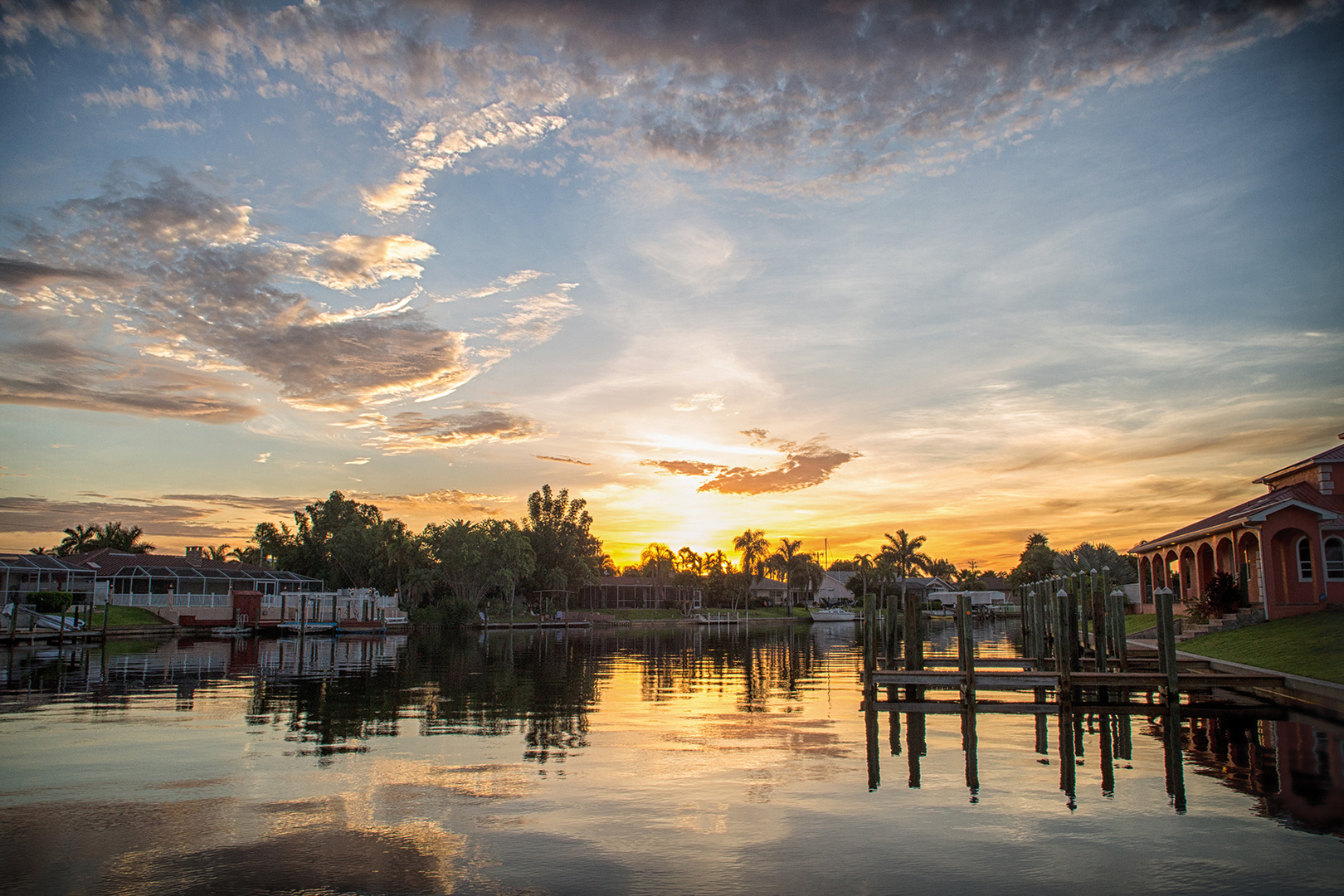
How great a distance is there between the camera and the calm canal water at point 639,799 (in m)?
11.0

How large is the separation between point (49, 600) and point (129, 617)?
6.65 meters

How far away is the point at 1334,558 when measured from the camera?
3259 cm

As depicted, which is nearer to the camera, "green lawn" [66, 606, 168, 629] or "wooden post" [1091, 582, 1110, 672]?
"wooden post" [1091, 582, 1110, 672]

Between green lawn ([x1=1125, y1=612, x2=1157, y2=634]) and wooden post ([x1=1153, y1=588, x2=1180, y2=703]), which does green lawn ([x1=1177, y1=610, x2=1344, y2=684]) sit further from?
green lawn ([x1=1125, y1=612, x2=1157, y2=634])

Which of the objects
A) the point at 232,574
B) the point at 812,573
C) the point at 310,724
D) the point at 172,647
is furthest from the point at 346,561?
the point at 310,724

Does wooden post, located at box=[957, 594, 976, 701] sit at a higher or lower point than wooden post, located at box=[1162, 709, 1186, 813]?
higher

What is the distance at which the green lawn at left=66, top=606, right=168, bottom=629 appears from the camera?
2424 inches

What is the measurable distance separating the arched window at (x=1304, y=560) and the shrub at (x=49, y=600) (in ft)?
226

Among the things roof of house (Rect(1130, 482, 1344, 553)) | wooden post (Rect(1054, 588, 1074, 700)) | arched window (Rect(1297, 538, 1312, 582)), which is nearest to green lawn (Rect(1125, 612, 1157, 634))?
roof of house (Rect(1130, 482, 1344, 553))

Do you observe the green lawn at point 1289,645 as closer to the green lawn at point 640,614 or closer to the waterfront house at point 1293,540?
the waterfront house at point 1293,540

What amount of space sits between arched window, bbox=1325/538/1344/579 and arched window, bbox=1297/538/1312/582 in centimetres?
52

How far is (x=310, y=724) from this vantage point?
74.6 feet

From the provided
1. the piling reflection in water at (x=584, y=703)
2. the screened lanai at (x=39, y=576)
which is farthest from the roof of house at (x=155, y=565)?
the piling reflection in water at (x=584, y=703)

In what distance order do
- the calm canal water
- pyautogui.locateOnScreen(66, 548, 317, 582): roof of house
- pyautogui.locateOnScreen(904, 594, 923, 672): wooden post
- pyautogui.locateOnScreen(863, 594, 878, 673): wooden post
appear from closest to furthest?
the calm canal water < pyautogui.locateOnScreen(863, 594, 878, 673): wooden post < pyautogui.locateOnScreen(904, 594, 923, 672): wooden post < pyautogui.locateOnScreen(66, 548, 317, 582): roof of house
